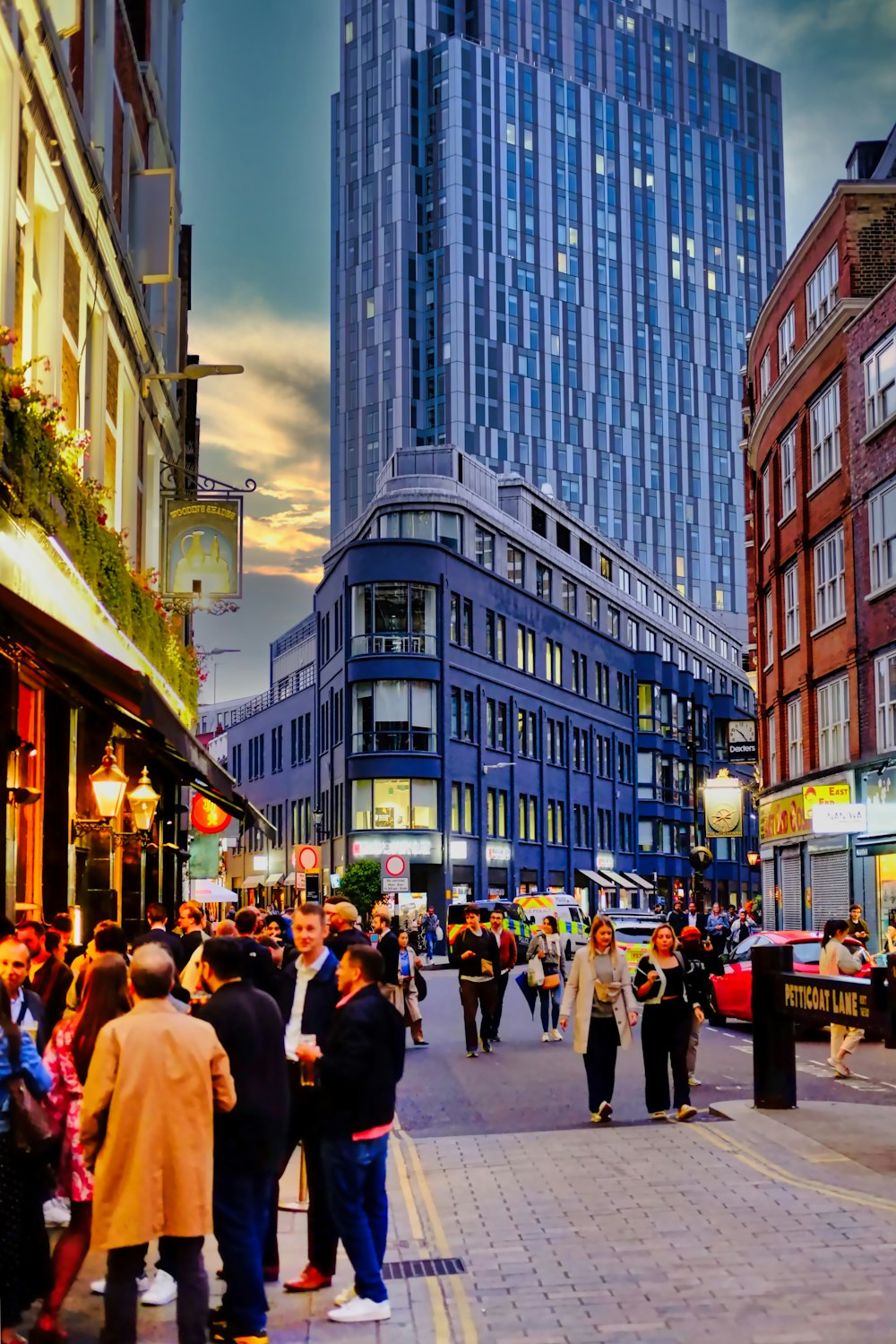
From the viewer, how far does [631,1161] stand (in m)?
11.5

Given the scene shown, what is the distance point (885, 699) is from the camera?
33.0 metres

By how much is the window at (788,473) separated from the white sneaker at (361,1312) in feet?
114

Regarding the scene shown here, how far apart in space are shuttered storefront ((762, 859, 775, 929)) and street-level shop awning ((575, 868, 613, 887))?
3346cm

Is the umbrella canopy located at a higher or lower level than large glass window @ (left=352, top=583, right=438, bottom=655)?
lower

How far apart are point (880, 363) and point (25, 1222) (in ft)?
98.2

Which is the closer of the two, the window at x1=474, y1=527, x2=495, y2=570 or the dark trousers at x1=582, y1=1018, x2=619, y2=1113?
the dark trousers at x1=582, y1=1018, x2=619, y2=1113

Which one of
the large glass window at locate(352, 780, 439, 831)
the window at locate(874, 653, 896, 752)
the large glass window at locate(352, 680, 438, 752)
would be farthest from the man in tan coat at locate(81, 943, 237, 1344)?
the large glass window at locate(352, 680, 438, 752)

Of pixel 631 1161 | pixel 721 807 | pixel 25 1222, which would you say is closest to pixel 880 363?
pixel 721 807

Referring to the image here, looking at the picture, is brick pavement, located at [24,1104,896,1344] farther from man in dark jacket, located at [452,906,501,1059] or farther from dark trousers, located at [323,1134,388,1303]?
man in dark jacket, located at [452,906,501,1059]

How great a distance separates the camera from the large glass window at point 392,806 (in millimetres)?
63344

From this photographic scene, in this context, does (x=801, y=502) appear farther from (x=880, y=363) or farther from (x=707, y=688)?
(x=707, y=688)

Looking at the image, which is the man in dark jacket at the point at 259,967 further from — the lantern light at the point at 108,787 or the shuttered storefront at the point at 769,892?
the shuttered storefront at the point at 769,892

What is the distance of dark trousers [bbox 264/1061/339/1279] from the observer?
7.97 meters

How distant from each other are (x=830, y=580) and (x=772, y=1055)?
24.7m
